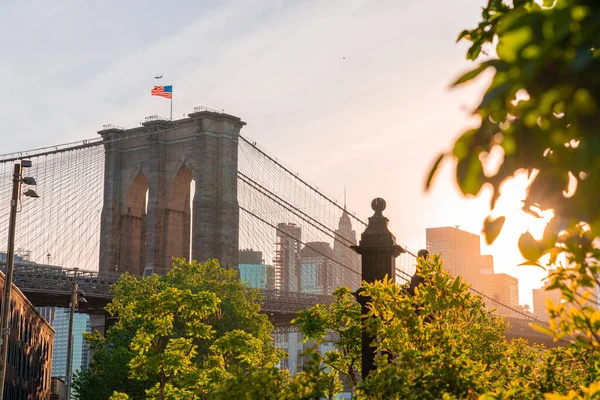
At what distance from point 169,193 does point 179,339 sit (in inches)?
2485

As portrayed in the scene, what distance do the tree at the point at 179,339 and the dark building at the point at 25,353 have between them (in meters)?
3.94

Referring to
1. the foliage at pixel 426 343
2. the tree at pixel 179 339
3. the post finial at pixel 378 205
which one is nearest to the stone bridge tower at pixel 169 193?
the tree at pixel 179 339

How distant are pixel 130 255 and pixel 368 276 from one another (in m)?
82.6

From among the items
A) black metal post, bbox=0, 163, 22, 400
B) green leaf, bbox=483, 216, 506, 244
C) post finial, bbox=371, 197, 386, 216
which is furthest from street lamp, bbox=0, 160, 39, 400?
green leaf, bbox=483, 216, 506, 244

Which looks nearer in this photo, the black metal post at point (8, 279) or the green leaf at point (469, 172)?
the green leaf at point (469, 172)

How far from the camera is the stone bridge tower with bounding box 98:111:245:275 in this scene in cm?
9081

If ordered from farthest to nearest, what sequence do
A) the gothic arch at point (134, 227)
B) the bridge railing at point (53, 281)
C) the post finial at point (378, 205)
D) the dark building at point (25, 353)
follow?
the gothic arch at point (134, 227), the bridge railing at point (53, 281), the dark building at point (25, 353), the post finial at point (378, 205)

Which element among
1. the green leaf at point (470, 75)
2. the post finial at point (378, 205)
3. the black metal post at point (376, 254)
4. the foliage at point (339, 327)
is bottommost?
→ the green leaf at point (470, 75)

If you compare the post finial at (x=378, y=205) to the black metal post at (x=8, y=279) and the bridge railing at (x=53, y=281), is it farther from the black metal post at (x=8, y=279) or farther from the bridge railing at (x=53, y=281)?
the bridge railing at (x=53, y=281)

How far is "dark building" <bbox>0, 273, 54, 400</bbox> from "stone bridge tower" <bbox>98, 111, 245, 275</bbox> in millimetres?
17699

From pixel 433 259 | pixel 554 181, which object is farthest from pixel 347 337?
pixel 554 181

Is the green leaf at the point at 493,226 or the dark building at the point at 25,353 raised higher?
Answer: the dark building at the point at 25,353

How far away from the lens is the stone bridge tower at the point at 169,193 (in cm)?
9081

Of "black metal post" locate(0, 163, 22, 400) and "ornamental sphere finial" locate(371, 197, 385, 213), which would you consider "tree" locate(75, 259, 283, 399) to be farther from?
"black metal post" locate(0, 163, 22, 400)
